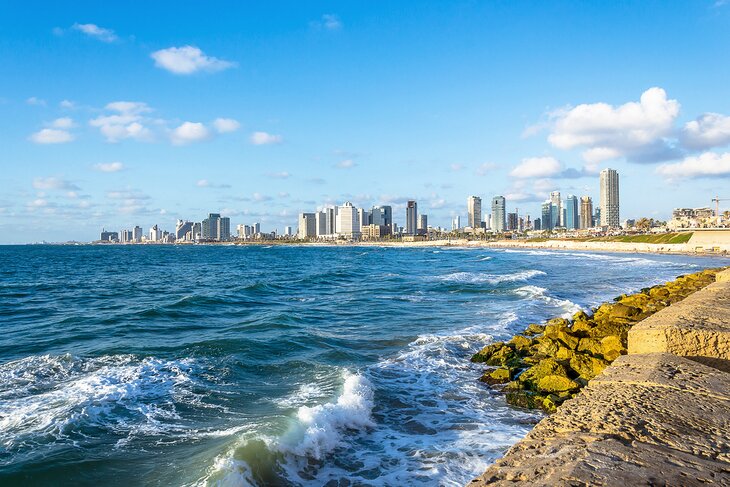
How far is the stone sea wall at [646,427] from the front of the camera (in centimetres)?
449

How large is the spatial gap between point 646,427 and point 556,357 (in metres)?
8.84

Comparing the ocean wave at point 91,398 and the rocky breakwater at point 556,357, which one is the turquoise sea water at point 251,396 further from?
the rocky breakwater at point 556,357

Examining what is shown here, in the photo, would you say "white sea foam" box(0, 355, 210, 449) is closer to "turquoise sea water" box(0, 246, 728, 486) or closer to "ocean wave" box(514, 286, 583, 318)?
"turquoise sea water" box(0, 246, 728, 486)

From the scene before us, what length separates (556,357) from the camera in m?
14.0

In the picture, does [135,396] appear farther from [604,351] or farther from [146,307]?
[146,307]

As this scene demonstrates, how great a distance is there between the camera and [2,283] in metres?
41.6

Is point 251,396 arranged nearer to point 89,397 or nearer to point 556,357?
point 89,397

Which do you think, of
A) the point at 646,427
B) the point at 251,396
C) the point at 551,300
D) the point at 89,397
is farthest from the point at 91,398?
the point at 551,300

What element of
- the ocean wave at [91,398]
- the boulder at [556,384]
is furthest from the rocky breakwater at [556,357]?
the ocean wave at [91,398]

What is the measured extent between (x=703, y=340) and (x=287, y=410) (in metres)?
8.93

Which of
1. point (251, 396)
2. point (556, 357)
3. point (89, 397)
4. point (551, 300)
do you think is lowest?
point (551, 300)

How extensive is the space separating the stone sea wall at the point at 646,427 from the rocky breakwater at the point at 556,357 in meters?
2.51

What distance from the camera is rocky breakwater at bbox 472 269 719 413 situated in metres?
11.4

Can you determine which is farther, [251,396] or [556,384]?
[251,396]
